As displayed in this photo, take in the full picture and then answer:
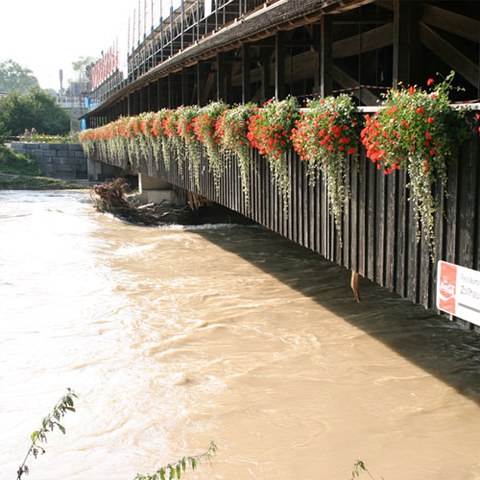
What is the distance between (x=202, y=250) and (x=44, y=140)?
1247 inches

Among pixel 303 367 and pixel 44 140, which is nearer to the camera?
pixel 303 367

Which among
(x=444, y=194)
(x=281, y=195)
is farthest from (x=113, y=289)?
(x=444, y=194)

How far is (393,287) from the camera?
6293 millimetres

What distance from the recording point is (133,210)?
19.3 meters

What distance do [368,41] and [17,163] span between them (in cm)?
2934

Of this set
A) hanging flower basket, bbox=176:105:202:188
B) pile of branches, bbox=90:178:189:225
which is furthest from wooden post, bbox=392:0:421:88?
pile of branches, bbox=90:178:189:225

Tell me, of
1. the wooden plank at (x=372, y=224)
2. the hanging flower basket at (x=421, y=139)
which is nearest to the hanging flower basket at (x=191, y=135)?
the wooden plank at (x=372, y=224)

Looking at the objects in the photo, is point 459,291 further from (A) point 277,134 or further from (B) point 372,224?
(A) point 277,134

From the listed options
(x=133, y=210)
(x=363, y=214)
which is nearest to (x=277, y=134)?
(x=363, y=214)

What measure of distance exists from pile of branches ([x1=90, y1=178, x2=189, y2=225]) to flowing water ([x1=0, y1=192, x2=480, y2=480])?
6612mm

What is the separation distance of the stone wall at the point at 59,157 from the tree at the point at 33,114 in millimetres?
13459

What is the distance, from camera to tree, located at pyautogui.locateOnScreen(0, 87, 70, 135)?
52188mm

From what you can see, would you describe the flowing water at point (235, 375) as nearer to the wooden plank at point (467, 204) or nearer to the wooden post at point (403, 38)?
the wooden plank at point (467, 204)

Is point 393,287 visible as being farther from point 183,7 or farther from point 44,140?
point 44,140
